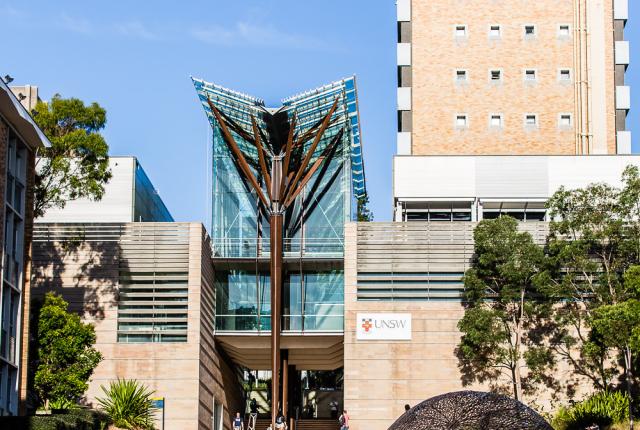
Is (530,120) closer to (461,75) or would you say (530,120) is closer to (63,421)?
(461,75)

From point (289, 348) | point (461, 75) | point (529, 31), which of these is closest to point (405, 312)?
point (289, 348)

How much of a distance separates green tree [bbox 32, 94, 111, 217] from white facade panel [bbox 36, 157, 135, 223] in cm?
1339

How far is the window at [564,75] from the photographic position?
5906 centimetres

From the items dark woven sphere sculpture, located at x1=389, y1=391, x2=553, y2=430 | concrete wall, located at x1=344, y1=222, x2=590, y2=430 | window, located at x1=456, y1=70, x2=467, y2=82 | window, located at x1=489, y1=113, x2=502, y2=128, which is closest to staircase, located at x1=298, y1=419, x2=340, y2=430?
concrete wall, located at x1=344, y1=222, x2=590, y2=430

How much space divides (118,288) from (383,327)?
11.0 meters

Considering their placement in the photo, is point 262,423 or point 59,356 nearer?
point 59,356

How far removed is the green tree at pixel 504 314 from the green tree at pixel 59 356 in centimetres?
1477

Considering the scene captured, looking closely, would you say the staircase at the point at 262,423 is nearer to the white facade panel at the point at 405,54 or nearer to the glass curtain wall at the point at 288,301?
the glass curtain wall at the point at 288,301

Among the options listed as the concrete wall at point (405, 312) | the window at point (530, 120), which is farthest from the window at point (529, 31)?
the concrete wall at point (405, 312)

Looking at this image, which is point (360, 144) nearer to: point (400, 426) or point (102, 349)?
point (102, 349)

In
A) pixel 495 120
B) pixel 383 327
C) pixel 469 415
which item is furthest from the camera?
pixel 495 120

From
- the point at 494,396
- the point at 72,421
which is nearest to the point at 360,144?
the point at 72,421

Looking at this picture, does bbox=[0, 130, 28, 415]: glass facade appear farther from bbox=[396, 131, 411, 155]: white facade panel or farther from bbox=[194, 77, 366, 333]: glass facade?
bbox=[396, 131, 411, 155]: white facade panel

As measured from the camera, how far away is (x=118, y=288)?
50375mm
